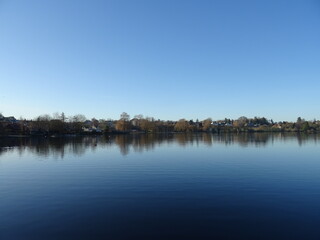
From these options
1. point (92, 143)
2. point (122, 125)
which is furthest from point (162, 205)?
point (122, 125)

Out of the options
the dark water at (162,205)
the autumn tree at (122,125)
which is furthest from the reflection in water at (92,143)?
the autumn tree at (122,125)

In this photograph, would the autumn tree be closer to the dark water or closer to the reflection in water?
the reflection in water

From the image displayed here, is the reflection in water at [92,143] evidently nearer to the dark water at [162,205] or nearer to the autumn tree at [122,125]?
the dark water at [162,205]

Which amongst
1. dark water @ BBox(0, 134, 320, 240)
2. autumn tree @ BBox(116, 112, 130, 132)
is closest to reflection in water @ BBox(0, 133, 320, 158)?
dark water @ BBox(0, 134, 320, 240)

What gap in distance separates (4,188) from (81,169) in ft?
32.2

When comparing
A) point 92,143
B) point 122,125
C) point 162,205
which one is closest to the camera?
point 162,205

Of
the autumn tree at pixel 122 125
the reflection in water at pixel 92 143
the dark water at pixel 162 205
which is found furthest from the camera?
the autumn tree at pixel 122 125

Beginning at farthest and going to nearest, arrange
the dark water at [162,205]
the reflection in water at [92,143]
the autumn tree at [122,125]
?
the autumn tree at [122,125] → the reflection in water at [92,143] → the dark water at [162,205]

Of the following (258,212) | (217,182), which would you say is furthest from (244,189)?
(258,212)

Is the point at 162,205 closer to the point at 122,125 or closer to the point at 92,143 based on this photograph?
the point at 92,143

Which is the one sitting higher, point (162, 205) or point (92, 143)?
point (92, 143)

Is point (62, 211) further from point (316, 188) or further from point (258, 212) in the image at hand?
point (316, 188)

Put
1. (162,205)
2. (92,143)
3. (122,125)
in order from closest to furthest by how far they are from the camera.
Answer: (162,205), (92,143), (122,125)

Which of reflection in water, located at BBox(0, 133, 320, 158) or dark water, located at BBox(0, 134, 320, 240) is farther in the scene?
reflection in water, located at BBox(0, 133, 320, 158)
